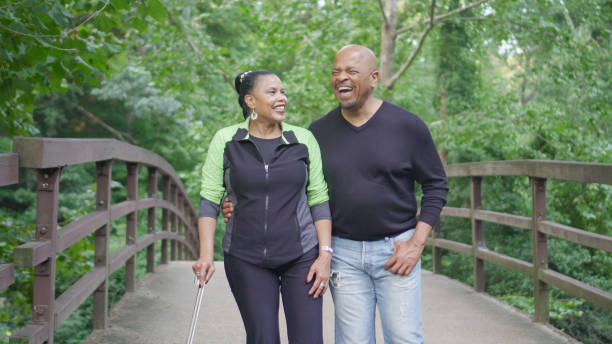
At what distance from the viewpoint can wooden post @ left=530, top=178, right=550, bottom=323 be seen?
486cm

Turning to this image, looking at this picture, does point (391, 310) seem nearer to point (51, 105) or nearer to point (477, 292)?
point (477, 292)

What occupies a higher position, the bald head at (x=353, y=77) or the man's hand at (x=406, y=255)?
the bald head at (x=353, y=77)

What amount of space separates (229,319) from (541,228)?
2.47 meters

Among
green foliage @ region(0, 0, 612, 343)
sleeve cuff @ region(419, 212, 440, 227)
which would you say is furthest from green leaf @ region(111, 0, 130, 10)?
sleeve cuff @ region(419, 212, 440, 227)

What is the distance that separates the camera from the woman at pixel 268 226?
9.03 feet

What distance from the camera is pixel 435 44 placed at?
14602 mm

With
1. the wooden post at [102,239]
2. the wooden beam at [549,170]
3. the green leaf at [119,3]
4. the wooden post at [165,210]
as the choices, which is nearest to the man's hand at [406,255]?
the wooden beam at [549,170]

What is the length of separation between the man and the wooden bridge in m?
1.03

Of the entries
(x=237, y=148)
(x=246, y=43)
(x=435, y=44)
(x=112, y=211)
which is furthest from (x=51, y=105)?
(x=237, y=148)

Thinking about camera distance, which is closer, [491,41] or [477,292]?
[477,292]

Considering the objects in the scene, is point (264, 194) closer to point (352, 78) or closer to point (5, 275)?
point (352, 78)

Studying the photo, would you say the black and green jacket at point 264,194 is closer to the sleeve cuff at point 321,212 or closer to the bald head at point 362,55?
the sleeve cuff at point 321,212

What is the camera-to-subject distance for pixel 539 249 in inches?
193

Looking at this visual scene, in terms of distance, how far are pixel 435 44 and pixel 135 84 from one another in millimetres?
7429
